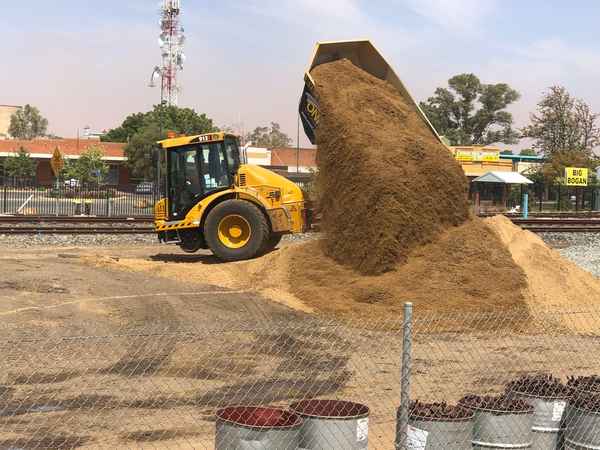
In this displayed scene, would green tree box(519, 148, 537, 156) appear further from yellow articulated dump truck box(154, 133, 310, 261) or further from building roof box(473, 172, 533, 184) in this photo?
yellow articulated dump truck box(154, 133, 310, 261)

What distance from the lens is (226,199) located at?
57.4ft

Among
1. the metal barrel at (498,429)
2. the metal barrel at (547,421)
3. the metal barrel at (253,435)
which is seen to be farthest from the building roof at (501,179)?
the metal barrel at (253,435)

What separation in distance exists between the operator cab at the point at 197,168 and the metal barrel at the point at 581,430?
12.4 meters

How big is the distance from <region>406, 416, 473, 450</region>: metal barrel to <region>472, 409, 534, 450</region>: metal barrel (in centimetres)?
17

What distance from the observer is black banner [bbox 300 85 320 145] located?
16.2 m

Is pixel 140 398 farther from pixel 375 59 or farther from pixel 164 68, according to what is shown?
pixel 164 68

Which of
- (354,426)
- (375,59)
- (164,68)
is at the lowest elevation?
(354,426)

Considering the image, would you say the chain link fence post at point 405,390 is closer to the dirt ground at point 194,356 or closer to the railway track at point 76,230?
the dirt ground at point 194,356

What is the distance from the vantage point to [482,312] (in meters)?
12.9

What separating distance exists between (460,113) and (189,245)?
3036 inches

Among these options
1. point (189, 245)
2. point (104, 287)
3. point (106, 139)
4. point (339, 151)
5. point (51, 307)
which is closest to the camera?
point (51, 307)

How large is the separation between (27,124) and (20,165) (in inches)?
2553

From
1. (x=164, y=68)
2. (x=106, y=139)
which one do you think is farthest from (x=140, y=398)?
(x=106, y=139)

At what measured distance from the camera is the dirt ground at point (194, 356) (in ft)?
25.5
